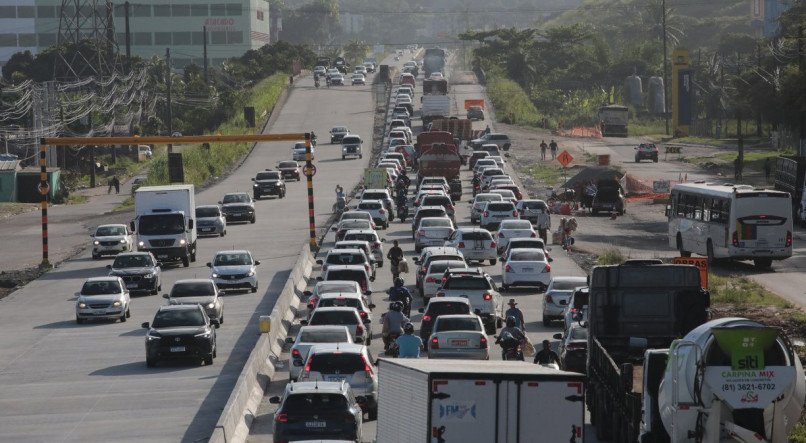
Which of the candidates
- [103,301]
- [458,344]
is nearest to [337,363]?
[458,344]

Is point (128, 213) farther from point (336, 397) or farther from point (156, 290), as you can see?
point (336, 397)

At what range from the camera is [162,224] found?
189 ft

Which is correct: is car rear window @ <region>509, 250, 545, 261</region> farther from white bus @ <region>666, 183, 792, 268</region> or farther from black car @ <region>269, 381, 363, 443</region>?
black car @ <region>269, 381, 363, 443</region>

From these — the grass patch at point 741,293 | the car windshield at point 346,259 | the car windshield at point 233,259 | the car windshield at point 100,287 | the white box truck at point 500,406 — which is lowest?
the grass patch at point 741,293

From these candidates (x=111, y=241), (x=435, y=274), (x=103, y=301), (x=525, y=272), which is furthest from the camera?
(x=111, y=241)

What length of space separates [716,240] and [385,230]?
66.9 ft

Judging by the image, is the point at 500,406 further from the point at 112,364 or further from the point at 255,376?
the point at 112,364

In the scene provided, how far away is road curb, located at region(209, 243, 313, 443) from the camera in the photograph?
26.0m

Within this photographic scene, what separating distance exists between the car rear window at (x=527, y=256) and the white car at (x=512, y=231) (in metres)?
8.99

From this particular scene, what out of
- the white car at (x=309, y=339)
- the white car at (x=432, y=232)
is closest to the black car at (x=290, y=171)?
the white car at (x=432, y=232)

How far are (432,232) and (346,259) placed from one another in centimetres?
1093

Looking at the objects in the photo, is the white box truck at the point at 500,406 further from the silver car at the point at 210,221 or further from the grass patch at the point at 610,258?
the silver car at the point at 210,221

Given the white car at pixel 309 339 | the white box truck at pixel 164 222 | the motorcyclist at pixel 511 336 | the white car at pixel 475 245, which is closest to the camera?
the motorcyclist at pixel 511 336

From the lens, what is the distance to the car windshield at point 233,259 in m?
51.2
